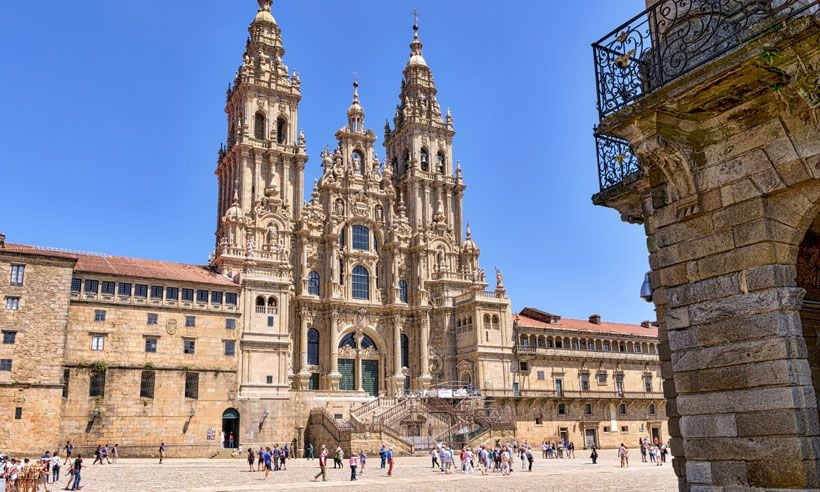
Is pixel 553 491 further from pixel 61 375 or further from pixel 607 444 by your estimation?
pixel 607 444

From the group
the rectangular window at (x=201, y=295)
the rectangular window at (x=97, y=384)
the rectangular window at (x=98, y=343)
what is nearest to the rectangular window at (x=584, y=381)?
the rectangular window at (x=201, y=295)

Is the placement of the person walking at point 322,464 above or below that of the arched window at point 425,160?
below

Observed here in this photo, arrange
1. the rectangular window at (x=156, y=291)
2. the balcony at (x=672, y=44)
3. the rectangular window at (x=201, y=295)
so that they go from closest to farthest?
the balcony at (x=672, y=44), the rectangular window at (x=156, y=291), the rectangular window at (x=201, y=295)

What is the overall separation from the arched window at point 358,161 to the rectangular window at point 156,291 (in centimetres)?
2599

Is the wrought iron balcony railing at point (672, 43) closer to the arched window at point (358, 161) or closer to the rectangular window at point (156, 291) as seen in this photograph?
the rectangular window at point (156, 291)

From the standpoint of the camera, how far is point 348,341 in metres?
66.2

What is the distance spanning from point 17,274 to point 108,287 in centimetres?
563

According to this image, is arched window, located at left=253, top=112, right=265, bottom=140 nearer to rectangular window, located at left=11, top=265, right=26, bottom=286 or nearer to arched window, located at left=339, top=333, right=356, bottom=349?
arched window, located at left=339, top=333, right=356, bottom=349

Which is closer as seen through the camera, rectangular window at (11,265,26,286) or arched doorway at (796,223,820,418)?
arched doorway at (796,223,820,418)

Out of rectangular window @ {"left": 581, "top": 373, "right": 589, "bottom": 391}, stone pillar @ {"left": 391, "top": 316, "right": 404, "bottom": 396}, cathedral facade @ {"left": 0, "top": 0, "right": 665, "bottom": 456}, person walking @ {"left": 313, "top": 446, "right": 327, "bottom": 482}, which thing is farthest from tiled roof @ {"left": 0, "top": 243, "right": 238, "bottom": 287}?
rectangular window @ {"left": 581, "top": 373, "right": 589, "bottom": 391}

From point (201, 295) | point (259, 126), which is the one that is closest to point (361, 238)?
point (259, 126)

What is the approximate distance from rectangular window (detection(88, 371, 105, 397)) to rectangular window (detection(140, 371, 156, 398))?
2418 mm

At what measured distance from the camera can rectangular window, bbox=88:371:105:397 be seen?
48031mm

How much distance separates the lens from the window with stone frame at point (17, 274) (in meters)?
46.4
